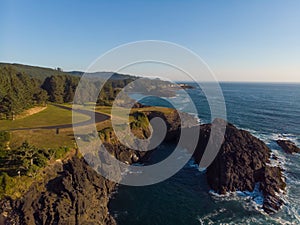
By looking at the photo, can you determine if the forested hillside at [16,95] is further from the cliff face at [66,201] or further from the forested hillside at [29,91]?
the cliff face at [66,201]

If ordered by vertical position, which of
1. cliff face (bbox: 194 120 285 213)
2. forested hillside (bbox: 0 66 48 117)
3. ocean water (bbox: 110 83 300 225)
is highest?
forested hillside (bbox: 0 66 48 117)

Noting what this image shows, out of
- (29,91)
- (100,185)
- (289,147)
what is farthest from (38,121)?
(289,147)

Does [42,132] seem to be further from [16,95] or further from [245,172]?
[245,172]

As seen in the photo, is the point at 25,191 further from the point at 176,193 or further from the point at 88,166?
the point at 176,193

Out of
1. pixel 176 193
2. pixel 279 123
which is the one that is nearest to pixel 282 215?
pixel 176 193

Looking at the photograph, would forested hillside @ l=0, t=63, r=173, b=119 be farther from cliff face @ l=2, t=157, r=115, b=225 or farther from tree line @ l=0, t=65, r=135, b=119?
cliff face @ l=2, t=157, r=115, b=225

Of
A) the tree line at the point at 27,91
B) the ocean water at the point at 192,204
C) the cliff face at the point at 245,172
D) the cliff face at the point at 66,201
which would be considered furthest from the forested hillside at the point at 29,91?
the cliff face at the point at 245,172

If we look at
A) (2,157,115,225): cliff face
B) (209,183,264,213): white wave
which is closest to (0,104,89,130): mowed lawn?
(2,157,115,225): cliff face
